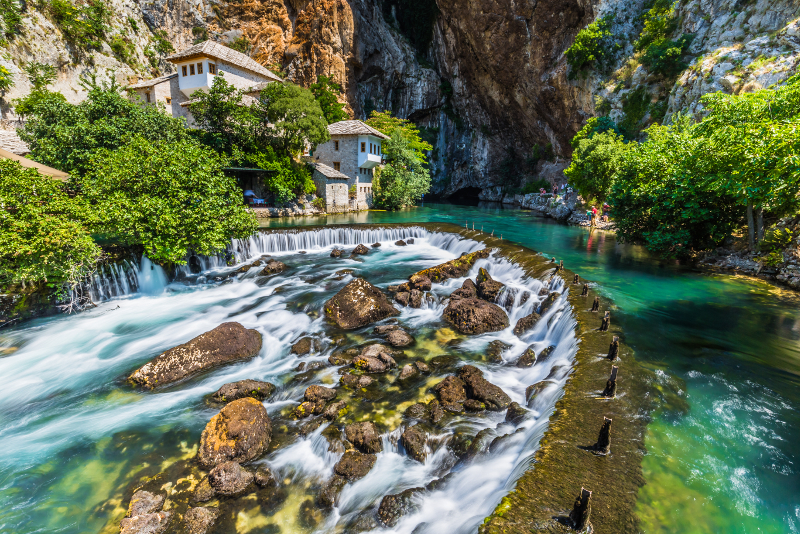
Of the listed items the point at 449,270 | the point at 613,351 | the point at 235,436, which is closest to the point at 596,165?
the point at 449,270

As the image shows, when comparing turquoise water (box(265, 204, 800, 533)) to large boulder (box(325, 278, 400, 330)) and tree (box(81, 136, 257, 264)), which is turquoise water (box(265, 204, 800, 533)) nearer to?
large boulder (box(325, 278, 400, 330))

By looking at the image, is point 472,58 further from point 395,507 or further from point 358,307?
point 395,507

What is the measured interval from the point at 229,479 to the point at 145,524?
1126 millimetres

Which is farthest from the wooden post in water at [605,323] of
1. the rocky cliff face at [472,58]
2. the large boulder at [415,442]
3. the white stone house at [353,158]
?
the white stone house at [353,158]

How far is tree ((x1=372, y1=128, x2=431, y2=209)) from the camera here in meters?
36.2

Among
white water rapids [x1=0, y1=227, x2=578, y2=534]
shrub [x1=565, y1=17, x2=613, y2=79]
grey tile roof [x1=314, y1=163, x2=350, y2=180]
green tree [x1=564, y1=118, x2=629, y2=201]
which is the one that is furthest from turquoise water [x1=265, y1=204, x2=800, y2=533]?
shrub [x1=565, y1=17, x2=613, y2=79]

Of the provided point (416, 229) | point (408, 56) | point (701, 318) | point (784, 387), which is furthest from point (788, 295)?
point (408, 56)

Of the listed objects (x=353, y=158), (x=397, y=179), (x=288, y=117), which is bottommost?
(x=397, y=179)

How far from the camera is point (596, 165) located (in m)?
26.2

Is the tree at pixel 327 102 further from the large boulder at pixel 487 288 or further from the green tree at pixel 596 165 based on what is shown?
the large boulder at pixel 487 288

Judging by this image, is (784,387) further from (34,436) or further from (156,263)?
(156,263)

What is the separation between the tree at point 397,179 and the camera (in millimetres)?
36156

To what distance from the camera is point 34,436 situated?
688 centimetres

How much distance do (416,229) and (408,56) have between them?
48499 mm
